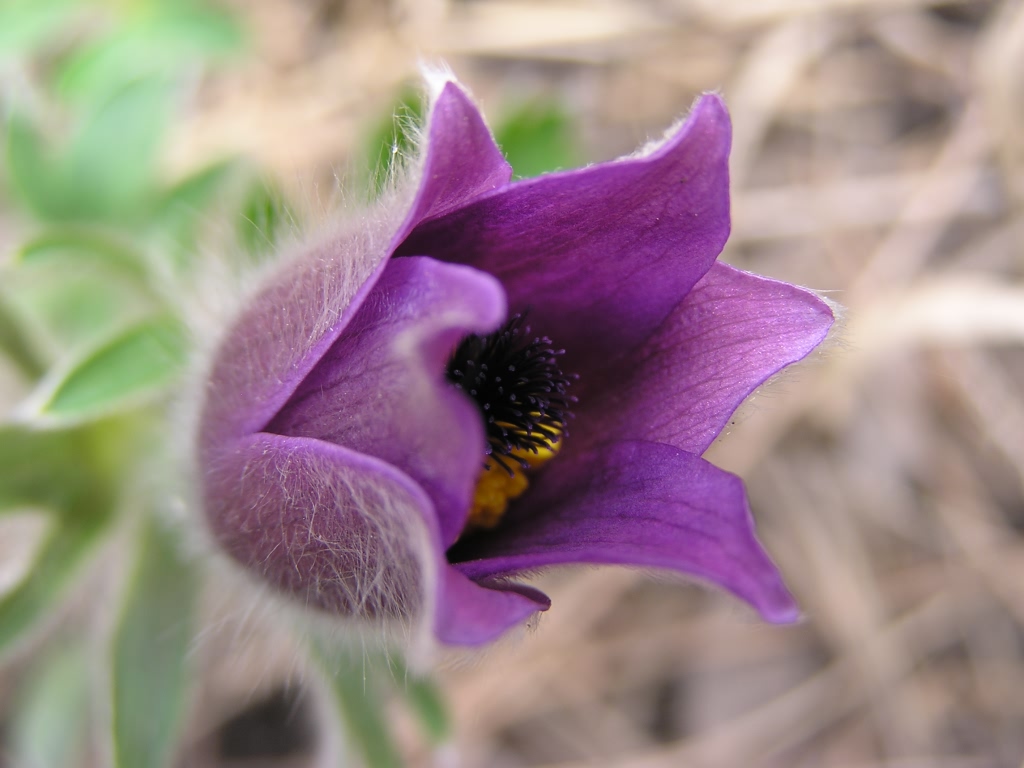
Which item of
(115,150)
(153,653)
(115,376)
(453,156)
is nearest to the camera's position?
(453,156)

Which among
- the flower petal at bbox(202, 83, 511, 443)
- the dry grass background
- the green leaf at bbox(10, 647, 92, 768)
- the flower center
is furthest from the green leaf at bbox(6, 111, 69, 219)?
the flower center

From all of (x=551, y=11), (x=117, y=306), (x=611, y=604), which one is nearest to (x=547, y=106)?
(x=551, y=11)

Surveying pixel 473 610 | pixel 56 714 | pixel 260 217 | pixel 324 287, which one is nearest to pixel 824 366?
pixel 260 217

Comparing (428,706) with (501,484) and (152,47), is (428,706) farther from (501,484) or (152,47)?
(152,47)

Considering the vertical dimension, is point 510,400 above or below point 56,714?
above

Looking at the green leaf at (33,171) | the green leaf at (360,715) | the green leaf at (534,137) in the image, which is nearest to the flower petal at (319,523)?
the green leaf at (360,715)

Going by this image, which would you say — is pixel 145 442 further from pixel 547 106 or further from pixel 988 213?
pixel 988 213

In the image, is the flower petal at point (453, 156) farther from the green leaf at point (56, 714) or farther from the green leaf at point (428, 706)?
the green leaf at point (56, 714)
